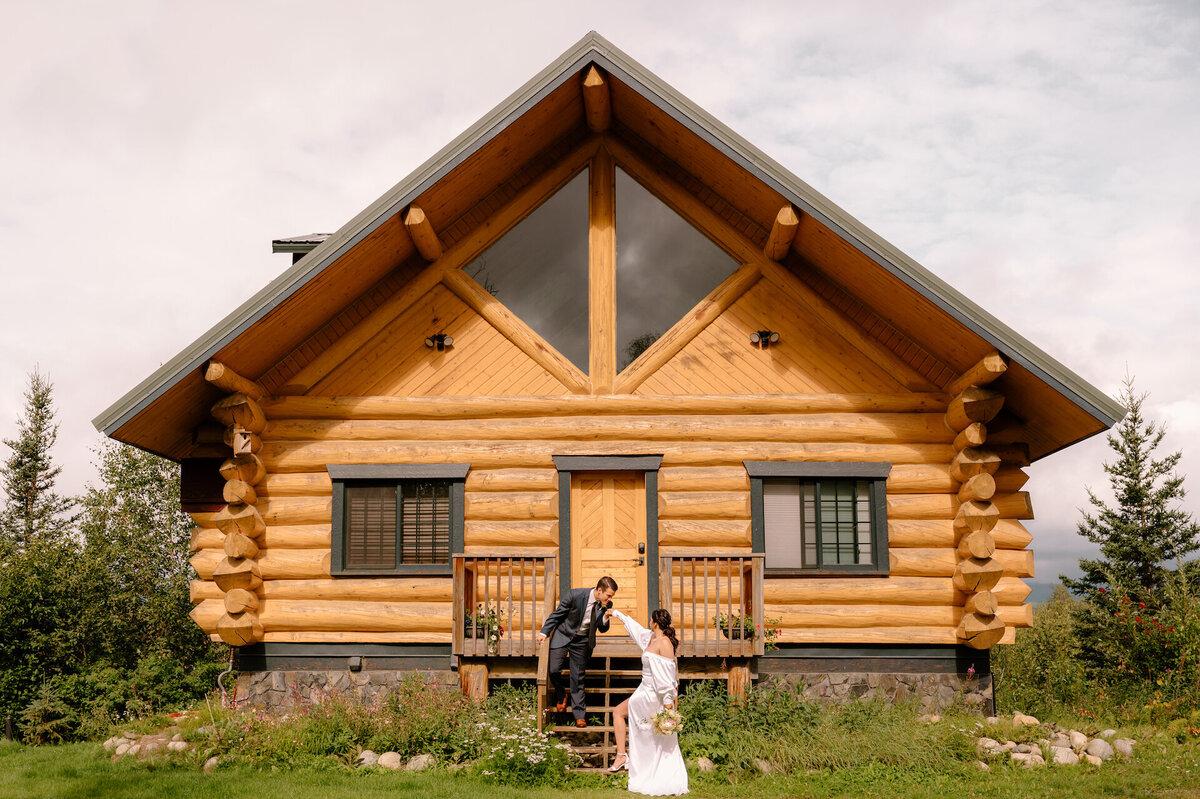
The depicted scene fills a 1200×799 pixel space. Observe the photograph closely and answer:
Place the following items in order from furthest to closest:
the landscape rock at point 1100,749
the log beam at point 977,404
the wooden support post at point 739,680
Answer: the log beam at point 977,404
the wooden support post at point 739,680
the landscape rock at point 1100,749

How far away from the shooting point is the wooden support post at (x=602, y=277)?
44.4ft

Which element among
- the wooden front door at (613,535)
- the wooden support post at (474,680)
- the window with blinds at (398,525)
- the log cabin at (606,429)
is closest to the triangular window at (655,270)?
the log cabin at (606,429)

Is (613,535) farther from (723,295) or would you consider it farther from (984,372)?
(984,372)

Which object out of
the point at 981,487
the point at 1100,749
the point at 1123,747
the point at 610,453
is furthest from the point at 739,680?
the point at 1123,747

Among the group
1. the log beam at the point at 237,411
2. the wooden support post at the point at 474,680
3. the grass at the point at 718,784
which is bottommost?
the grass at the point at 718,784

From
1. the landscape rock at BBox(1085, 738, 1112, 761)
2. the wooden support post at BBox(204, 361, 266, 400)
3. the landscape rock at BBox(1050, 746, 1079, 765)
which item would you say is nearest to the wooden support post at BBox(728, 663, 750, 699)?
the landscape rock at BBox(1050, 746, 1079, 765)

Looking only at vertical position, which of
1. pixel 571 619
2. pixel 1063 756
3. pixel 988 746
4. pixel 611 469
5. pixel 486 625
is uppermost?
pixel 611 469

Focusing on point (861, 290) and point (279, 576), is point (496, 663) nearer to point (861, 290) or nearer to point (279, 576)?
point (279, 576)

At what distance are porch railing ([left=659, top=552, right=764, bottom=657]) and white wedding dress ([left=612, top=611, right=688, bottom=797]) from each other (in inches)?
39.2

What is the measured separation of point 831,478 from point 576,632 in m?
4.76

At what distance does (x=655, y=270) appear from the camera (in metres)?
13.8

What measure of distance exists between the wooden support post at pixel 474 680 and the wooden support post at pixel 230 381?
501cm

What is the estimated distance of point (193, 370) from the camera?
11930mm

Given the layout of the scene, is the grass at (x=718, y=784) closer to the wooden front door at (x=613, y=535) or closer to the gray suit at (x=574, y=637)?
the gray suit at (x=574, y=637)
